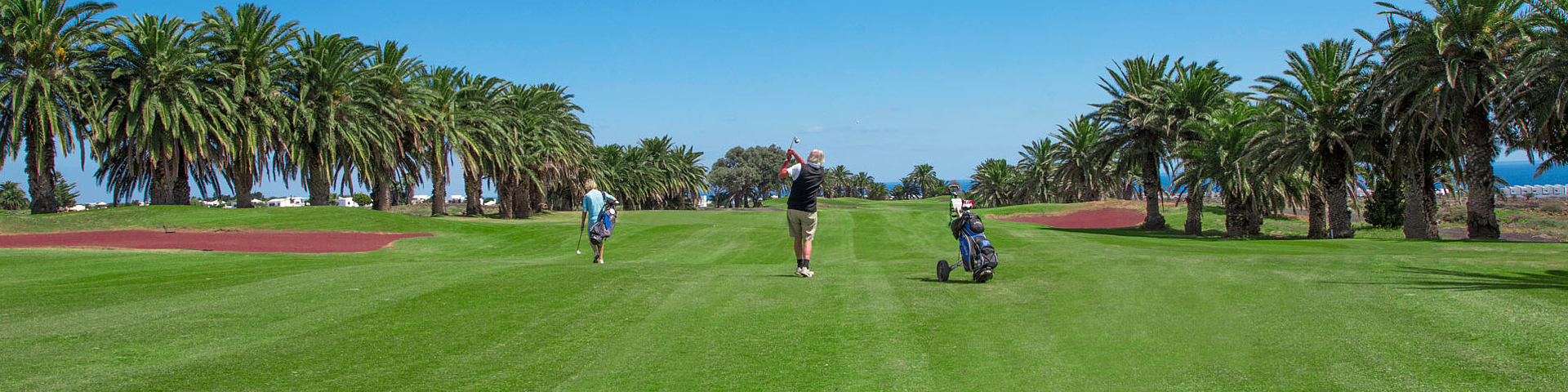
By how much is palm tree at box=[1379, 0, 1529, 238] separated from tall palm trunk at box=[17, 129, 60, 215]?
185 ft

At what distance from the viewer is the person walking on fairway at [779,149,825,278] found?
532 inches

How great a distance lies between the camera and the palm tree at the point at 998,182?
11431 centimetres

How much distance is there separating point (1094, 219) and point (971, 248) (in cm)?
5035

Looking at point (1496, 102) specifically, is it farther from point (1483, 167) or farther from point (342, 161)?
point (342, 161)

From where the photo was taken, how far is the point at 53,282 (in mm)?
12914

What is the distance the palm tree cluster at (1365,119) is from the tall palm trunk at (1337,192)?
0.17 feet

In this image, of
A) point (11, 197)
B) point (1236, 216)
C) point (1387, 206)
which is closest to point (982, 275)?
point (1236, 216)

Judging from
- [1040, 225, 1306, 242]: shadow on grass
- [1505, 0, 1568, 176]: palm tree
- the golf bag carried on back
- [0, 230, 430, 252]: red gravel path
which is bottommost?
[1040, 225, 1306, 242]: shadow on grass

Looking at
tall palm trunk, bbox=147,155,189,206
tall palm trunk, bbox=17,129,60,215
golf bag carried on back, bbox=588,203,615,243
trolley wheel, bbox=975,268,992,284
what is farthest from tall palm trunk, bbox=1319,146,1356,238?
tall palm trunk, bbox=17,129,60,215

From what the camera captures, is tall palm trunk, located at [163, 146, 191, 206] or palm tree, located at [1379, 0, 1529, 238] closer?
palm tree, located at [1379, 0, 1529, 238]

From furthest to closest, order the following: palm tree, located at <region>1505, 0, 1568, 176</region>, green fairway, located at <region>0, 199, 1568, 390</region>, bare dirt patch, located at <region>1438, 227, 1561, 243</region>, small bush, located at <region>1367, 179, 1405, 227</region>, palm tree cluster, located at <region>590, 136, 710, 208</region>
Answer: palm tree cluster, located at <region>590, 136, 710, 208</region> → small bush, located at <region>1367, 179, 1405, 227</region> → bare dirt patch, located at <region>1438, 227, 1561, 243</region> → palm tree, located at <region>1505, 0, 1568, 176</region> → green fairway, located at <region>0, 199, 1568, 390</region>

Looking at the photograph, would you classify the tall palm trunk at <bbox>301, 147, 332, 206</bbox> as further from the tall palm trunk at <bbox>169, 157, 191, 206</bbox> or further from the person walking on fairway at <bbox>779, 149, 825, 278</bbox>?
the person walking on fairway at <bbox>779, 149, 825, 278</bbox>

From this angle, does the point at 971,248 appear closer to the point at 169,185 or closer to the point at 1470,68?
the point at 1470,68

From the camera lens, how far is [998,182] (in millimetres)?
114625
